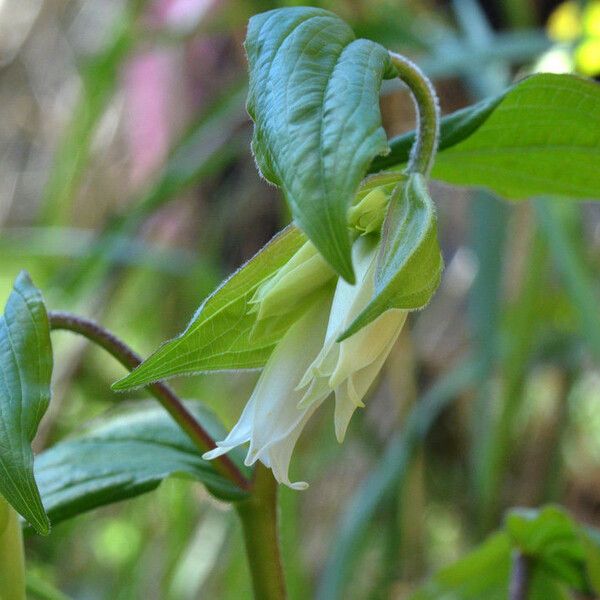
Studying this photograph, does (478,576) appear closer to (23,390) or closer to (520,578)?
(520,578)

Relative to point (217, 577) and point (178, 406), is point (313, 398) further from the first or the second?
point (217, 577)

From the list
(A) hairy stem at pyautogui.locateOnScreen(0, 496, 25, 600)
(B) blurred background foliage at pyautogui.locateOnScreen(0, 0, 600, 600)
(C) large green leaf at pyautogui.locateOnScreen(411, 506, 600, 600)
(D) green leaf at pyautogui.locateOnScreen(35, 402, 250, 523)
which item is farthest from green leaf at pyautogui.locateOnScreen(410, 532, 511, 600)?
(A) hairy stem at pyautogui.locateOnScreen(0, 496, 25, 600)

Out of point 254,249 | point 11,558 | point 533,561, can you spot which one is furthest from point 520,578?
point 254,249

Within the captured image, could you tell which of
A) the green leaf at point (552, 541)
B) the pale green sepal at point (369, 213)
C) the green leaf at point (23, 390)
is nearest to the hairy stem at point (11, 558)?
the green leaf at point (23, 390)

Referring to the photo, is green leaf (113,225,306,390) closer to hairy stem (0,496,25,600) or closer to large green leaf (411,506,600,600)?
hairy stem (0,496,25,600)

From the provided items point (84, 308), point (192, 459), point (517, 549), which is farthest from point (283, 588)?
point (84, 308)

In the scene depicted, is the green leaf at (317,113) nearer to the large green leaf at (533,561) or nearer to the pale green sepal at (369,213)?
the pale green sepal at (369,213)
